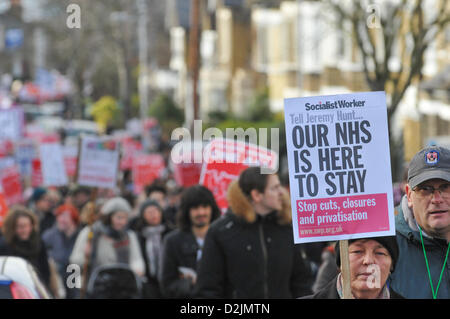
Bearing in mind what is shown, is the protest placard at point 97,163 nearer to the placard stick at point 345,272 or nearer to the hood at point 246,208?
the hood at point 246,208

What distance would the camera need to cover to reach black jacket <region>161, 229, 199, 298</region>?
8.61 m

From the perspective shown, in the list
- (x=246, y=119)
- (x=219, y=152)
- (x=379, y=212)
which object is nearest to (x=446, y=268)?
(x=379, y=212)

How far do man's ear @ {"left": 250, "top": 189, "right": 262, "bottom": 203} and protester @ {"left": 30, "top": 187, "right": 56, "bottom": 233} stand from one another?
788 centimetres

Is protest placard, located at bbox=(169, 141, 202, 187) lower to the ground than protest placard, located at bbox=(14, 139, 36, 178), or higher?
lower

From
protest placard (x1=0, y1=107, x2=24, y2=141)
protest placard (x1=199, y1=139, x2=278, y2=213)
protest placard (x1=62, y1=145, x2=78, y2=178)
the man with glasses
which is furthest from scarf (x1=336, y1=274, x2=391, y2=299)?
protest placard (x1=0, y1=107, x2=24, y2=141)

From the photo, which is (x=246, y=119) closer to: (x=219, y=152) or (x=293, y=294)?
(x=219, y=152)

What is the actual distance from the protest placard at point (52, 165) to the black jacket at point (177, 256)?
9.43m

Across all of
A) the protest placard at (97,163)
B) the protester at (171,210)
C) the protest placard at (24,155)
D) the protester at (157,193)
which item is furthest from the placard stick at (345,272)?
the protest placard at (24,155)

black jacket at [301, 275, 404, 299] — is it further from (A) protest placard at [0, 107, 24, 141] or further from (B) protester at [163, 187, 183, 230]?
(A) protest placard at [0, 107, 24, 141]

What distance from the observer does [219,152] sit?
976 centimetres

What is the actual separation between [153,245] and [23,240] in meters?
1.24

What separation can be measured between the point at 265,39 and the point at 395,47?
593 inches

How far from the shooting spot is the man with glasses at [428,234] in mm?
5043
